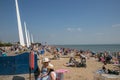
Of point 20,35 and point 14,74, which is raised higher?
point 20,35

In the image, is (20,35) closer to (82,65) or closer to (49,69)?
(82,65)

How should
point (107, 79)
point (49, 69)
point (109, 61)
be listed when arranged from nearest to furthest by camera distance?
point (49, 69) → point (107, 79) → point (109, 61)

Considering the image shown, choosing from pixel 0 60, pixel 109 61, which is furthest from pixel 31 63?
pixel 109 61

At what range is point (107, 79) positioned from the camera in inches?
324

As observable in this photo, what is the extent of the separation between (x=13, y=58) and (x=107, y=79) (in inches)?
206

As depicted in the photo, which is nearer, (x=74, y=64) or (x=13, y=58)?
(x=13, y=58)

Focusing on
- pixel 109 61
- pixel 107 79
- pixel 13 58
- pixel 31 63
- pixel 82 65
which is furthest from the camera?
pixel 109 61

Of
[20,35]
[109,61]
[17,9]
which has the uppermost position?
[17,9]

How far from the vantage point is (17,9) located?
21.7 meters

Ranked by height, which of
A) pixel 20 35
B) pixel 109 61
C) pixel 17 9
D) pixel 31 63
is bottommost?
pixel 109 61

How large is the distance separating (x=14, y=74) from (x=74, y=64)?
539cm

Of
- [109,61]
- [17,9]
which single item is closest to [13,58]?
[109,61]

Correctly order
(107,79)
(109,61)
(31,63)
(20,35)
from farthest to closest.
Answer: (20,35), (109,61), (107,79), (31,63)

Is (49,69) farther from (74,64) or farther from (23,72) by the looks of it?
(74,64)
